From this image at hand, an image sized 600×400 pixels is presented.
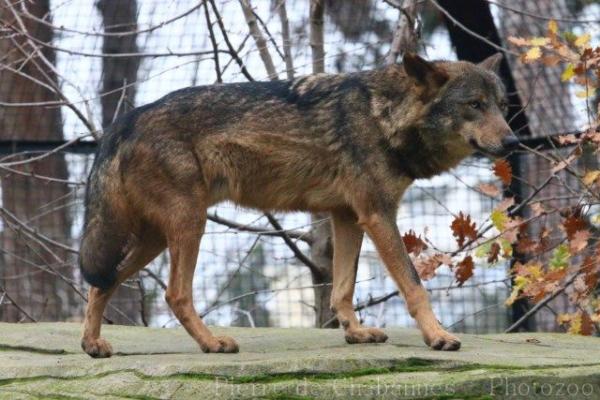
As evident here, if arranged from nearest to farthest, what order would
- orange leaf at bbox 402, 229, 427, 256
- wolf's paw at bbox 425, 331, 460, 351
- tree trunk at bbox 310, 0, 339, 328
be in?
wolf's paw at bbox 425, 331, 460, 351, orange leaf at bbox 402, 229, 427, 256, tree trunk at bbox 310, 0, 339, 328

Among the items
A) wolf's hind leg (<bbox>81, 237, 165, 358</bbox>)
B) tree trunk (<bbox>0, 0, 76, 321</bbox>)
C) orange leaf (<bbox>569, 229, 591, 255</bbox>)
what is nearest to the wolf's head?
orange leaf (<bbox>569, 229, 591, 255</bbox>)

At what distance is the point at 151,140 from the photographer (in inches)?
265

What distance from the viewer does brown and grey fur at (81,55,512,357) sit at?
21.8ft

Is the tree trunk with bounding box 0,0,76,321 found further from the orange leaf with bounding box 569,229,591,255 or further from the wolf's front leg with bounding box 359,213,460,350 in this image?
the orange leaf with bounding box 569,229,591,255

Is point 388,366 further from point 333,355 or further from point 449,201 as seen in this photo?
point 449,201

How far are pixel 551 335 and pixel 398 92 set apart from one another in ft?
6.48

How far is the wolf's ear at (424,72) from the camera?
6828 mm

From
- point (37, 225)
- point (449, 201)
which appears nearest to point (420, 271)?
point (449, 201)

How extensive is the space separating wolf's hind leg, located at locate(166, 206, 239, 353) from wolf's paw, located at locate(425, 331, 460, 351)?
51.1 inches

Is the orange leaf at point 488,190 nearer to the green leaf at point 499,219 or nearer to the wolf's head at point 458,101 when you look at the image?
the green leaf at point 499,219

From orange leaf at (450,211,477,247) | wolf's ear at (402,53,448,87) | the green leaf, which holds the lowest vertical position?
orange leaf at (450,211,477,247)

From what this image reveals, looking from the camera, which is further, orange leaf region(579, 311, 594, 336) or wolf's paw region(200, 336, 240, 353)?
orange leaf region(579, 311, 594, 336)

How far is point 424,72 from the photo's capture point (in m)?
6.89

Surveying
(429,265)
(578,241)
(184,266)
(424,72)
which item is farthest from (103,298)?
(578,241)
